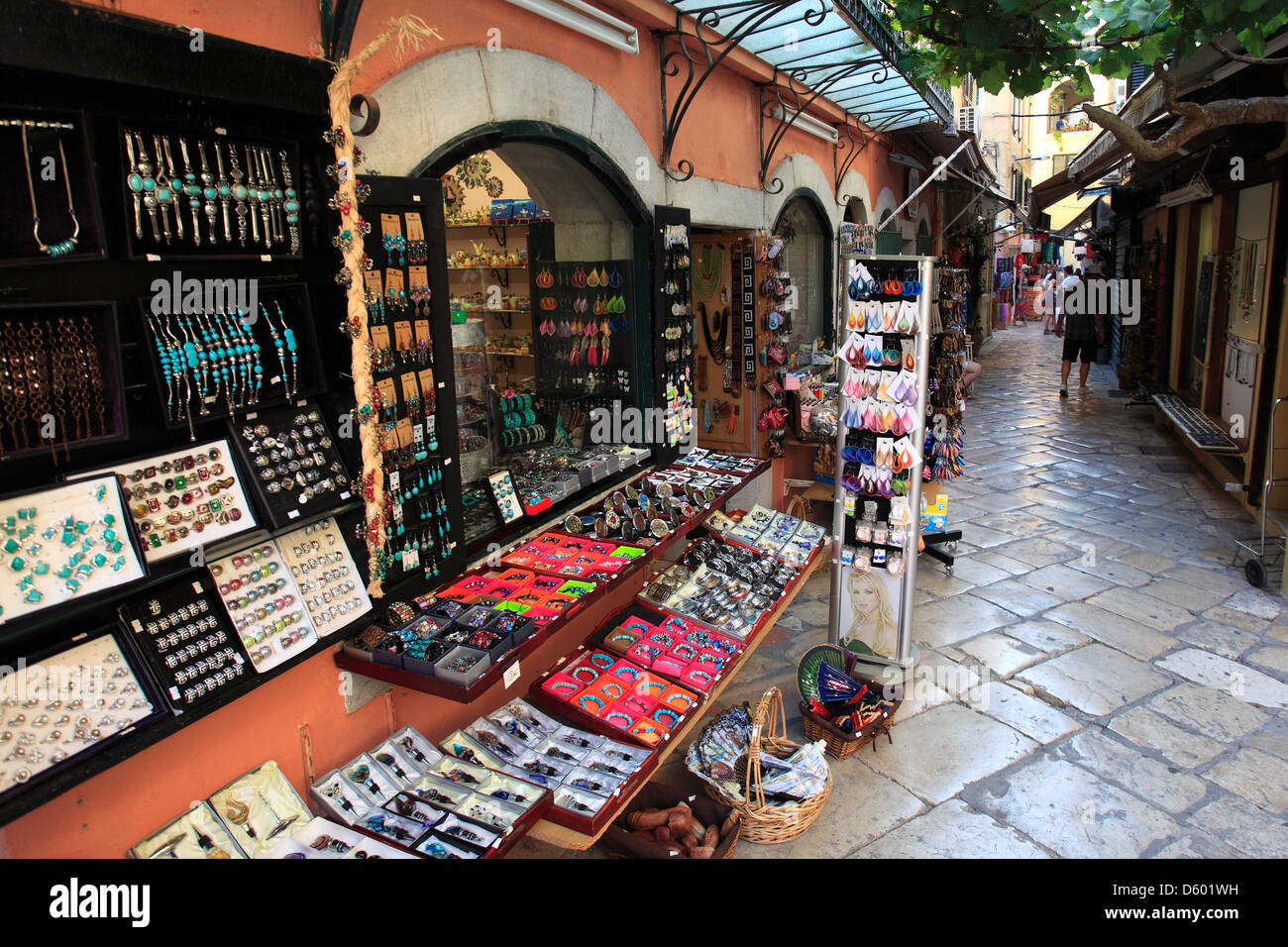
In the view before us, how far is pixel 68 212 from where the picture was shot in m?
2.16

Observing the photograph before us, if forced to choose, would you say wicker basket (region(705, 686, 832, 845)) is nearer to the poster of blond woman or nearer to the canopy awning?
the poster of blond woman

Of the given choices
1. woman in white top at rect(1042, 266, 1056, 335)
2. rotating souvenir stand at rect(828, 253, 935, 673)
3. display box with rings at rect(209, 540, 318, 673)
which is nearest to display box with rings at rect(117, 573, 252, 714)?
display box with rings at rect(209, 540, 318, 673)

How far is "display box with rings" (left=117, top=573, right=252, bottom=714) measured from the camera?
2410 millimetres

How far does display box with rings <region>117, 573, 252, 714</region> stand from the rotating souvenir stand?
3486 mm

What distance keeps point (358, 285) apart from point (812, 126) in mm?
6734

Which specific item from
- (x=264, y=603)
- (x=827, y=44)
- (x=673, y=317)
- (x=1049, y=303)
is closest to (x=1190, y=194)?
(x=827, y=44)

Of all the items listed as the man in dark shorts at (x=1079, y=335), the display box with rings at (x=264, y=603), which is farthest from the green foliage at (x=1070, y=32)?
the man in dark shorts at (x=1079, y=335)

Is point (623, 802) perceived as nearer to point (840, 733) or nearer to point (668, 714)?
point (668, 714)

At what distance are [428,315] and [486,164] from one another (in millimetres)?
4933

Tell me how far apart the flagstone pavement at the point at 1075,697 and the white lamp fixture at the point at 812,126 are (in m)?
4.06

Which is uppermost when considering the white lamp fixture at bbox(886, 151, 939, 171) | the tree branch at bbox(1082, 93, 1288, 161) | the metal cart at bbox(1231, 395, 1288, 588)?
the white lamp fixture at bbox(886, 151, 939, 171)

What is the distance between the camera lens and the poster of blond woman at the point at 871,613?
16.7 feet

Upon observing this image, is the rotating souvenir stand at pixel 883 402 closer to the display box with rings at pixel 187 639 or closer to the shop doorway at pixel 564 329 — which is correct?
the shop doorway at pixel 564 329
